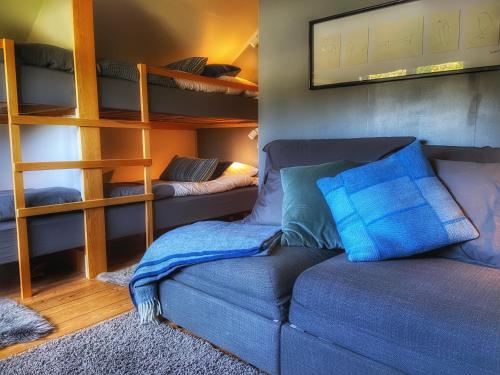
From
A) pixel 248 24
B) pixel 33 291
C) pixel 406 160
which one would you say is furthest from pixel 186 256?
pixel 248 24

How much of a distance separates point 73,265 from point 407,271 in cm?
225

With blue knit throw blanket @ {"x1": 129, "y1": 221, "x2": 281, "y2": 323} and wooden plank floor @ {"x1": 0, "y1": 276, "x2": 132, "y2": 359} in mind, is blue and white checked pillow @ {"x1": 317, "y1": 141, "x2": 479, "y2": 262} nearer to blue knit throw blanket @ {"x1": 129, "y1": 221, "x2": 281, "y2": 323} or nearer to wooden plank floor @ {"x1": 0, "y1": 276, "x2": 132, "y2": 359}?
blue knit throw blanket @ {"x1": 129, "y1": 221, "x2": 281, "y2": 323}

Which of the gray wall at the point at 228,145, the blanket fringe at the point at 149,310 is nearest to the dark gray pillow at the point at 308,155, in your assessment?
the blanket fringe at the point at 149,310

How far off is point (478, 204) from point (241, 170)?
8.63 feet

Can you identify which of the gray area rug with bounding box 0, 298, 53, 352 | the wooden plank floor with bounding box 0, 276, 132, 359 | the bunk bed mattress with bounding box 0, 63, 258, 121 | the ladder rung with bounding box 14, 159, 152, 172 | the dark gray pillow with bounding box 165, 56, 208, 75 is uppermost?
the dark gray pillow with bounding box 165, 56, 208, 75

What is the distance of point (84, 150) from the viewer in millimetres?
2303

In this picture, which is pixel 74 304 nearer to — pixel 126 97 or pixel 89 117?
pixel 89 117

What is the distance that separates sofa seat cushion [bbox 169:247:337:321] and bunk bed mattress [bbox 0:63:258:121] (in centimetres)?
135

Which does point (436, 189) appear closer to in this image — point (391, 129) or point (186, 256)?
point (391, 129)

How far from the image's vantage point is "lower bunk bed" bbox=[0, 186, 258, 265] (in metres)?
2.09

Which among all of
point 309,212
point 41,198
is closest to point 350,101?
point 309,212

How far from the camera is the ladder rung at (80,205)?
2.06m

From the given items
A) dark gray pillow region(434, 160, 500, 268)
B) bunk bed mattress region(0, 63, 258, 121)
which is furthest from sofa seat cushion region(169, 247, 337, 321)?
bunk bed mattress region(0, 63, 258, 121)

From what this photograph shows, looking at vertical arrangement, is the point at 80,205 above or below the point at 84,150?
below
